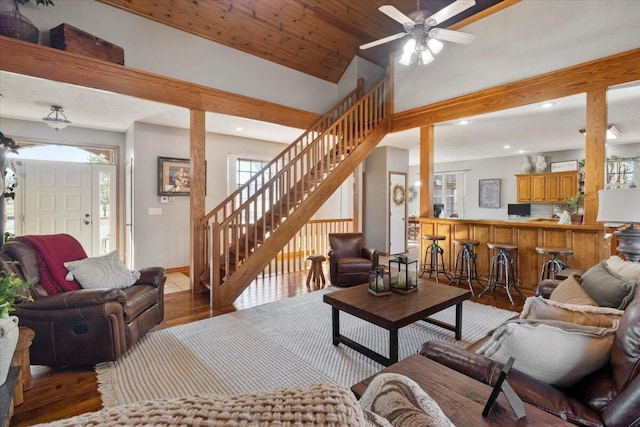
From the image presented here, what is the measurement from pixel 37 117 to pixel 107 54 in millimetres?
2416

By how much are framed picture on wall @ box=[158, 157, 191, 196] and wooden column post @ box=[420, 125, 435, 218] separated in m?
4.19

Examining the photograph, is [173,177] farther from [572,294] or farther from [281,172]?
[572,294]

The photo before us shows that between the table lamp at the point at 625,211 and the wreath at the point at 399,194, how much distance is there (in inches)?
193

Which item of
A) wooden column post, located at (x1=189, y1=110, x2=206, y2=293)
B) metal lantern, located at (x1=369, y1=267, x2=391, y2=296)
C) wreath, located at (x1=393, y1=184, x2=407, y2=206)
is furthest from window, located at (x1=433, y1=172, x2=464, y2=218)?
metal lantern, located at (x1=369, y1=267, x2=391, y2=296)

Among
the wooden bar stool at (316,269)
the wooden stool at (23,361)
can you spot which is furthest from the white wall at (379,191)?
the wooden stool at (23,361)

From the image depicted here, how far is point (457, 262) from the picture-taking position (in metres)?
5.04

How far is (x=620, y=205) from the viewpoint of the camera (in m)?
2.71

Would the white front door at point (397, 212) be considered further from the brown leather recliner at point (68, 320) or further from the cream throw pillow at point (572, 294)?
the brown leather recliner at point (68, 320)

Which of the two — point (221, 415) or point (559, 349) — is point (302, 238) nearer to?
point (559, 349)

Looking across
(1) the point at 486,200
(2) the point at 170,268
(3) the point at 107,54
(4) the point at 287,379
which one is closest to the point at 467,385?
(4) the point at 287,379

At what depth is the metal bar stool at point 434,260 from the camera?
506 cm


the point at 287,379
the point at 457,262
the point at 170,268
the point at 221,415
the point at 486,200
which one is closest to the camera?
the point at 221,415

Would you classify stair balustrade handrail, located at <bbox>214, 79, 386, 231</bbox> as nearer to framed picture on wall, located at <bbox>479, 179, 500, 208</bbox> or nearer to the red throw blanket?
the red throw blanket

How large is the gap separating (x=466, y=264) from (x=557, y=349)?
402 cm
